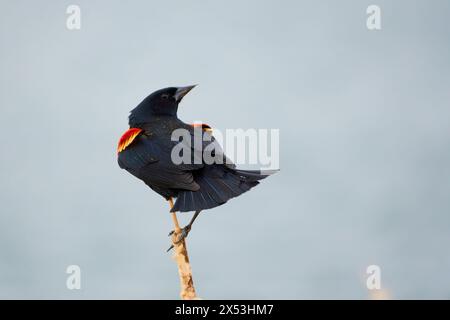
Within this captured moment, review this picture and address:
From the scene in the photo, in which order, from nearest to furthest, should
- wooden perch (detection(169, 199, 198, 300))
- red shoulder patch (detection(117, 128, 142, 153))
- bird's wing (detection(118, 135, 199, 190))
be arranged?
wooden perch (detection(169, 199, 198, 300))
bird's wing (detection(118, 135, 199, 190))
red shoulder patch (detection(117, 128, 142, 153))

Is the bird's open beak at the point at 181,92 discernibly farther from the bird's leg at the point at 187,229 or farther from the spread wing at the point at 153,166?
the bird's leg at the point at 187,229

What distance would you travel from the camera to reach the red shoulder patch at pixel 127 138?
1009 cm

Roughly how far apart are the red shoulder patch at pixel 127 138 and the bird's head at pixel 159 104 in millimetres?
359

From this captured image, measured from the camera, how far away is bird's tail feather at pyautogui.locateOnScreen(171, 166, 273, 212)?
29.0 feet

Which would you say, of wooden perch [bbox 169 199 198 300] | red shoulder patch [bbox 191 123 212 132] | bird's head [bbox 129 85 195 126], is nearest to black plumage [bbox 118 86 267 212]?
bird's head [bbox 129 85 195 126]

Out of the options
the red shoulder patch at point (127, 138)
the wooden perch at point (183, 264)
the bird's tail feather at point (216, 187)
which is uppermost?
the red shoulder patch at point (127, 138)

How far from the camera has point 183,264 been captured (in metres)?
9.11

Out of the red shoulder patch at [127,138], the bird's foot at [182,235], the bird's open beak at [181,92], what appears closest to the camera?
the bird's foot at [182,235]

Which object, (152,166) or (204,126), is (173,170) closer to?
(152,166)

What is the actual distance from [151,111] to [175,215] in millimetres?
2063

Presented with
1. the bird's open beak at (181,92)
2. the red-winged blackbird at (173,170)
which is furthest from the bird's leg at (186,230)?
the bird's open beak at (181,92)

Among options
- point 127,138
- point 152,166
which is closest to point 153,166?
point 152,166

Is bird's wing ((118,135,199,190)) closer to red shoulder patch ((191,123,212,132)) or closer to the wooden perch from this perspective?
the wooden perch
